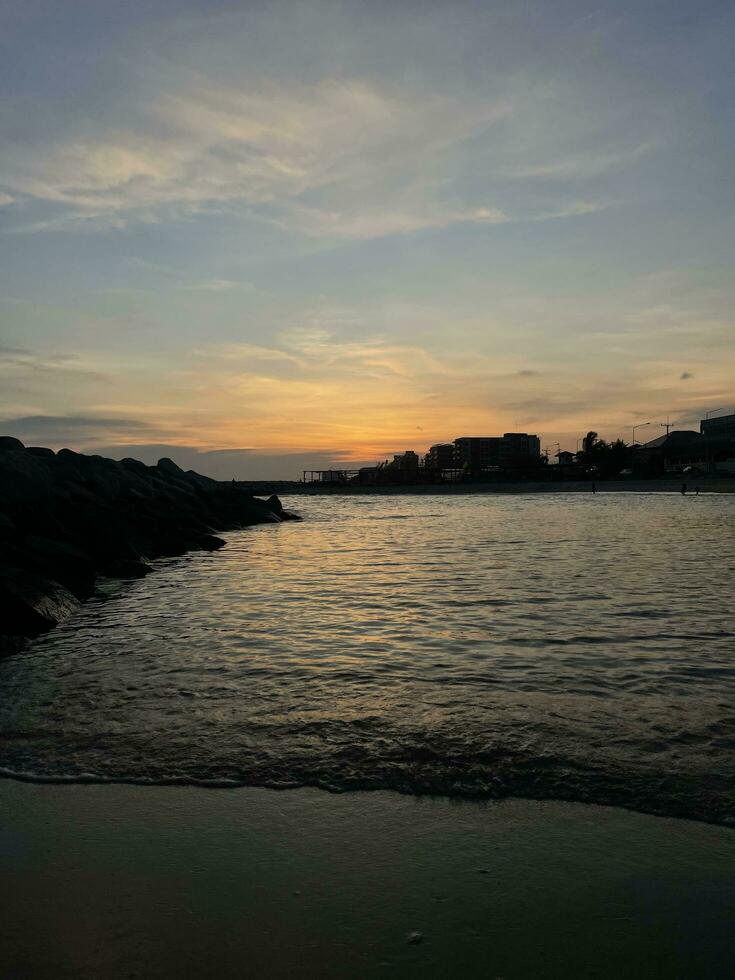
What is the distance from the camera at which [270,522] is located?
40.3 m

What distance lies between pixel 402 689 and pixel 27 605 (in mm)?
5289

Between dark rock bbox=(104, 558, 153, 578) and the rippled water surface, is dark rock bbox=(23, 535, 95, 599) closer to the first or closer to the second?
the rippled water surface

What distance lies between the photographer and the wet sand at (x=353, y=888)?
2738mm

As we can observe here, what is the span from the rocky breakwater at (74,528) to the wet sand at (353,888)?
5.89 metres

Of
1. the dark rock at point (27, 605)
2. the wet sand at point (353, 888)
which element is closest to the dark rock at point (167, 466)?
the dark rock at point (27, 605)

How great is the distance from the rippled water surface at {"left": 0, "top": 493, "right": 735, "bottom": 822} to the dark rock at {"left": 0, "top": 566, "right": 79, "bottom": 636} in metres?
0.37

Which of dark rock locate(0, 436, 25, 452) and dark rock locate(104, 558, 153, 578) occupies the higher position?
dark rock locate(0, 436, 25, 452)

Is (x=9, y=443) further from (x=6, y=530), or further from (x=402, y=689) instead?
(x=402, y=689)

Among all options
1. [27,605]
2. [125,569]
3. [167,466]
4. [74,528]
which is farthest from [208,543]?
[167,466]

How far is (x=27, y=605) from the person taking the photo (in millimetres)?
9195

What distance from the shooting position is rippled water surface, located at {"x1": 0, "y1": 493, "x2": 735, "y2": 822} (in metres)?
4.62

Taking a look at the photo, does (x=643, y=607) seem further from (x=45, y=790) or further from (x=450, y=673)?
(x=45, y=790)

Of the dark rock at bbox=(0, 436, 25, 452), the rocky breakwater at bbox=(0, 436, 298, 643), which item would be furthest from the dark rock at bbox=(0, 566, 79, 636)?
the dark rock at bbox=(0, 436, 25, 452)

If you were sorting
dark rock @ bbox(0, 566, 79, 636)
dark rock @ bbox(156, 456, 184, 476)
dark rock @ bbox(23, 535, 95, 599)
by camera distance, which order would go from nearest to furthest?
dark rock @ bbox(0, 566, 79, 636) < dark rock @ bbox(23, 535, 95, 599) < dark rock @ bbox(156, 456, 184, 476)
